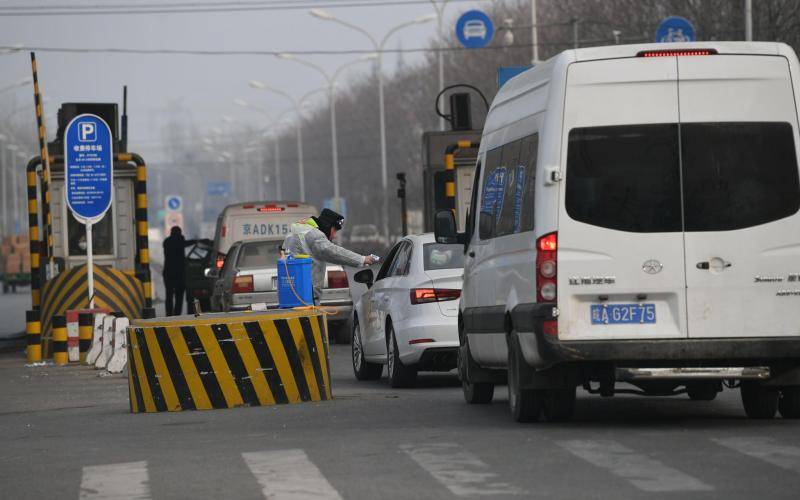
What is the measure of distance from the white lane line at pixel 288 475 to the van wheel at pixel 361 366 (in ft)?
24.1

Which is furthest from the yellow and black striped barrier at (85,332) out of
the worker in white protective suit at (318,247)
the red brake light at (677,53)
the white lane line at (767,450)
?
the white lane line at (767,450)

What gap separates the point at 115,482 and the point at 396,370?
23.0ft

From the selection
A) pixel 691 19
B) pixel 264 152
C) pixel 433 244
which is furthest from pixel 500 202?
pixel 264 152

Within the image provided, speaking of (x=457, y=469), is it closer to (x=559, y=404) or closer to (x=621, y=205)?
(x=621, y=205)

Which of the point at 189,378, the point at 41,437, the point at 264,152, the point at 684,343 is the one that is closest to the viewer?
the point at 684,343

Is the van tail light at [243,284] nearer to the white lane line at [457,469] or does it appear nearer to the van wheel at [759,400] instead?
the van wheel at [759,400]

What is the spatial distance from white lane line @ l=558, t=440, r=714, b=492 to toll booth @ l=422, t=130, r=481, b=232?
45.2 ft

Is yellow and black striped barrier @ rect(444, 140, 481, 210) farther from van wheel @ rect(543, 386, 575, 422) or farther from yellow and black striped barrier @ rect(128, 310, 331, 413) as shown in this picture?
van wheel @ rect(543, 386, 575, 422)

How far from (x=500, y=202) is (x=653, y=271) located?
177cm

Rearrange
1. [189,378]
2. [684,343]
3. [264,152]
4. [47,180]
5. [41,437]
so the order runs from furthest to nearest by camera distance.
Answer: [264,152] → [47,180] → [189,378] → [41,437] → [684,343]

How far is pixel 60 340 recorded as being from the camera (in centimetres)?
2256

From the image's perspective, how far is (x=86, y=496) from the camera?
918 centimetres

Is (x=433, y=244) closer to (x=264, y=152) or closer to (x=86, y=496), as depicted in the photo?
(x=86, y=496)

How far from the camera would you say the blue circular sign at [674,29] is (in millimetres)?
37875
